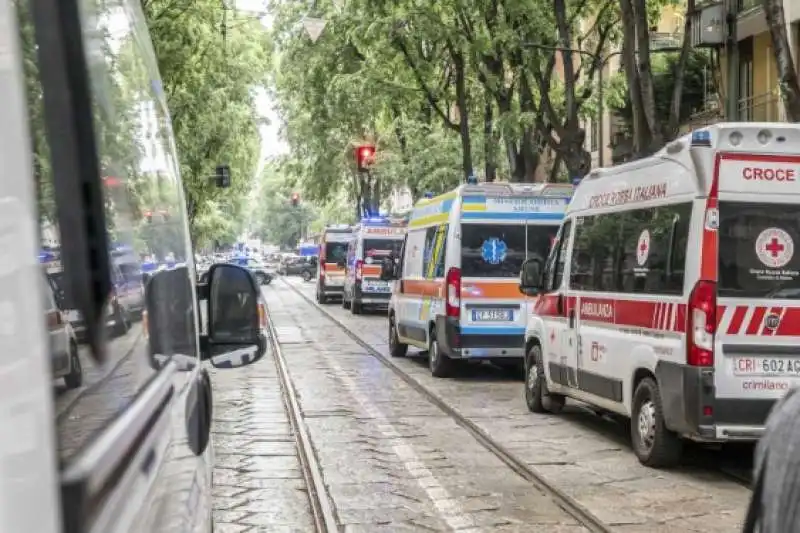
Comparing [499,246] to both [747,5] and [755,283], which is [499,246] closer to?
[755,283]

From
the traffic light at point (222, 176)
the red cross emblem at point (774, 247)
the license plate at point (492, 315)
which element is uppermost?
the traffic light at point (222, 176)

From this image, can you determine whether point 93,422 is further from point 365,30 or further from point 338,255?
point 338,255

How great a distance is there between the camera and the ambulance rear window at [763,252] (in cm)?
750

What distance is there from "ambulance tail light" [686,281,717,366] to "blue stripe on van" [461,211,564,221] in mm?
6271

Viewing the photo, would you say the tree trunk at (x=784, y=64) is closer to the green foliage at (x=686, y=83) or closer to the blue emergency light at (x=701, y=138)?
the blue emergency light at (x=701, y=138)

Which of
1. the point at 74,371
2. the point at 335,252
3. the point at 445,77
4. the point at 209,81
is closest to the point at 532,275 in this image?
the point at 74,371

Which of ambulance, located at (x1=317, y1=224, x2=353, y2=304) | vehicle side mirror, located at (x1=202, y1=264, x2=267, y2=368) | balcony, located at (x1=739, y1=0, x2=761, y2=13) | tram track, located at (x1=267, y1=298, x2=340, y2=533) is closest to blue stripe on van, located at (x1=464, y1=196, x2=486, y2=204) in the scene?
tram track, located at (x1=267, y1=298, x2=340, y2=533)

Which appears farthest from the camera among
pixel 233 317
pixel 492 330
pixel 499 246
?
pixel 499 246

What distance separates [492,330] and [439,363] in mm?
1012

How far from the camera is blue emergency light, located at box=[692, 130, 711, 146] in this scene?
747 centimetres

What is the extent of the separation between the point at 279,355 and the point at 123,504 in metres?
16.0

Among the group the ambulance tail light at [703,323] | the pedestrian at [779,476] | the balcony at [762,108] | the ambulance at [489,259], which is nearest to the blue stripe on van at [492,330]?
the ambulance at [489,259]

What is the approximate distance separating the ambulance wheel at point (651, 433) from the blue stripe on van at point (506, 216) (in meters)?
5.47

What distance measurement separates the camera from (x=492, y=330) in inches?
539
